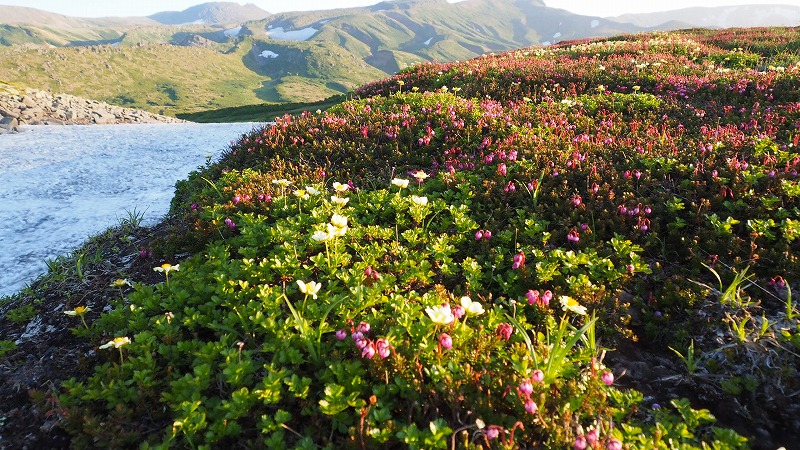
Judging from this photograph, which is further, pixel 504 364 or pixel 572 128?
pixel 572 128

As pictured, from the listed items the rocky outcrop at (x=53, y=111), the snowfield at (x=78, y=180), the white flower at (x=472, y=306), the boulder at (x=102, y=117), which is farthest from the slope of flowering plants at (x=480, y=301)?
the boulder at (x=102, y=117)

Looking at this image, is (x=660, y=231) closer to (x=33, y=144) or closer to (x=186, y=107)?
(x=33, y=144)

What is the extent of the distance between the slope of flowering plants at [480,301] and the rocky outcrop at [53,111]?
54.8ft

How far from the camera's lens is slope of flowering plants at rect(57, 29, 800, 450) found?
119 inches

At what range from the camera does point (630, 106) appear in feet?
30.4

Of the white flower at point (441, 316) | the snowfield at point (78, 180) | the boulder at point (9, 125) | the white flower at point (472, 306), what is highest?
the boulder at point (9, 125)

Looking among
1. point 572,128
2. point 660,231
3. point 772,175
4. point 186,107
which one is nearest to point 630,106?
point 572,128

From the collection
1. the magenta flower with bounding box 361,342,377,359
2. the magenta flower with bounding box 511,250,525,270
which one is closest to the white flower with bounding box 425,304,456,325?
the magenta flower with bounding box 361,342,377,359

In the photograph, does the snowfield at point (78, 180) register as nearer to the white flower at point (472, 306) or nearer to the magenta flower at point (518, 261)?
the white flower at point (472, 306)

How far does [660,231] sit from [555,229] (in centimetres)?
127

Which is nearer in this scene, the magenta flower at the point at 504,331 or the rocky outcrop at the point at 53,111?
the magenta flower at the point at 504,331

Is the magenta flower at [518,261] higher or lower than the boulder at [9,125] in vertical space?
lower

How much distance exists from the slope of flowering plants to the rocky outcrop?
1672 centimetres

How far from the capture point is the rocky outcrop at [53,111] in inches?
768
